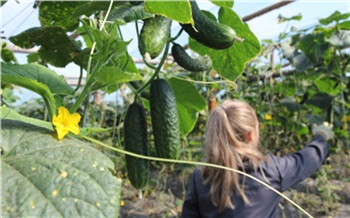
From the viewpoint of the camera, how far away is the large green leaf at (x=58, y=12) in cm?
85

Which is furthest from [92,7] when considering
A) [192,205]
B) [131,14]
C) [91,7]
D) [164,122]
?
[192,205]

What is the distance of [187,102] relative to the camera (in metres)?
0.94

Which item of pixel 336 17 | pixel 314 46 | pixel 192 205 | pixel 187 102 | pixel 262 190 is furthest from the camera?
pixel 314 46

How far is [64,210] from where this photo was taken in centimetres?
35

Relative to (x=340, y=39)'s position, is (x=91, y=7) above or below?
above

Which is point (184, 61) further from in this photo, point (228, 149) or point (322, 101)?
point (322, 101)

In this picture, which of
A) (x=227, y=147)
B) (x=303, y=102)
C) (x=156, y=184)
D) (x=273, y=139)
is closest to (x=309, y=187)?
(x=273, y=139)

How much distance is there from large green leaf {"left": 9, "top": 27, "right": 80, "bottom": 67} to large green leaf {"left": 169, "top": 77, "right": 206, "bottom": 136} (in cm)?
24

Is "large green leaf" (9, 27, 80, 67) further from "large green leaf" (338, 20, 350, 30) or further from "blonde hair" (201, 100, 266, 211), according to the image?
"large green leaf" (338, 20, 350, 30)

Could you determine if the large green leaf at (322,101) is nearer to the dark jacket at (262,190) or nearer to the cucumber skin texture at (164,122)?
the dark jacket at (262,190)

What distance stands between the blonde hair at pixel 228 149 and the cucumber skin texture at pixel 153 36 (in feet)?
4.31

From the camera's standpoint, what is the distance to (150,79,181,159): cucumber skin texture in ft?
2.19

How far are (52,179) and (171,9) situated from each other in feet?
0.85

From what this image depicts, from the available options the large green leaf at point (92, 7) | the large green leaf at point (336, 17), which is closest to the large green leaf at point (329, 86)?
the large green leaf at point (336, 17)
